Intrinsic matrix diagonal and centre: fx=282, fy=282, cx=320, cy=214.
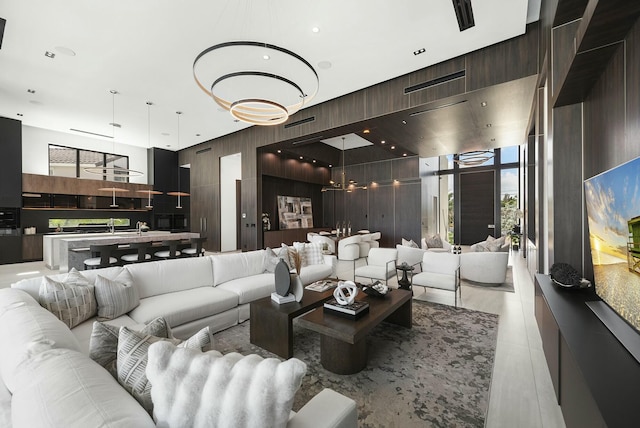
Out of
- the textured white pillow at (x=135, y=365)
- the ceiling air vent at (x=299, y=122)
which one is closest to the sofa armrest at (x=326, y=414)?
the textured white pillow at (x=135, y=365)

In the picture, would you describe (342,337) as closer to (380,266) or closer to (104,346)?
(104,346)

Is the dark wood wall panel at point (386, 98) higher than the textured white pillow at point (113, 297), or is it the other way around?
the dark wood wall panel at point (386, 98)

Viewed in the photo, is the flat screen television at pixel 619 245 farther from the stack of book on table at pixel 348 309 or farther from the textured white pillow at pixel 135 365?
the textured white pillow at pixel 135 365

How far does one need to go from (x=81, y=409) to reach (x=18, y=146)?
9999mm

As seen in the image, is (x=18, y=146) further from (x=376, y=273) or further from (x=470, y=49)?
(x=470, y=49)

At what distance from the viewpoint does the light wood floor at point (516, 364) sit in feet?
6.22

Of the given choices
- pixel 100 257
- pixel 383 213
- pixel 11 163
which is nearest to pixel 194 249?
pixel 100 257

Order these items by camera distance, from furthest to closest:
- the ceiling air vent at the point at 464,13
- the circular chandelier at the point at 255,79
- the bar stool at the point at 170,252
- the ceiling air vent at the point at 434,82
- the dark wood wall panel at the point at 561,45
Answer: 1. the bar stool at the point at 170,252
2. the ceiling air vent at the point at 434,82
3. the circular chandelier at the point at 255,79
4. the ceiling air vent at the point at 464,13
5. the dark wood wall panel at the point at 561,45

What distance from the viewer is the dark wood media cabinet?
113 cm

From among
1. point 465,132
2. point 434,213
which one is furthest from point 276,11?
Answer: point 434,213

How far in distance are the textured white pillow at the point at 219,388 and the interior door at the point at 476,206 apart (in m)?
12.7

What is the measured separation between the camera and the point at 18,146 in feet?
24.1

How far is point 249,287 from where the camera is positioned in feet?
11.5

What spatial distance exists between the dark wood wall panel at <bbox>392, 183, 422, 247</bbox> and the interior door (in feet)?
11.1
